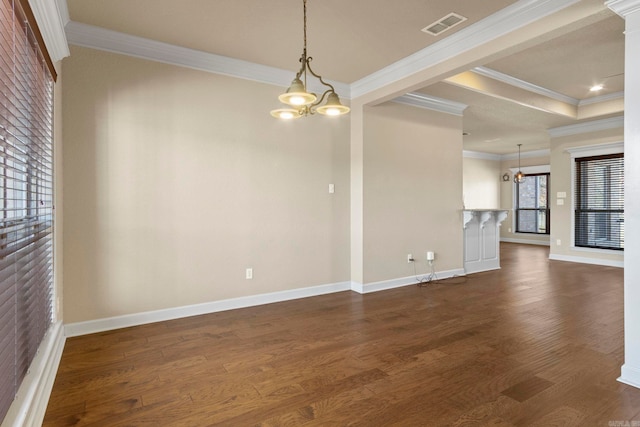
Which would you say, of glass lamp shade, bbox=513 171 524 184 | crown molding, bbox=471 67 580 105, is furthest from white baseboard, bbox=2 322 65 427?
glass lamp shade, bbox=513 171 524 184

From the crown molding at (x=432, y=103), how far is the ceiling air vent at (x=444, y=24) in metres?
1.68

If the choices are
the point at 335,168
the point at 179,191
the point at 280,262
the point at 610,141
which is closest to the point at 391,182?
the point at 335,168

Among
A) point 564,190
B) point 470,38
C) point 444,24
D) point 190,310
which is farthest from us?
point 564,190

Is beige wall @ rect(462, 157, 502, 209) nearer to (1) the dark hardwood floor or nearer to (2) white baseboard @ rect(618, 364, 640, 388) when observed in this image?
(1) the dark hardwood floor

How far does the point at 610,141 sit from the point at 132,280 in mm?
8426

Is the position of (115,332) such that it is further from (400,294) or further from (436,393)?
(400,294)

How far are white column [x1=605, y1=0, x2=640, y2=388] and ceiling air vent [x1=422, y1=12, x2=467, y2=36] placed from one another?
109 cm

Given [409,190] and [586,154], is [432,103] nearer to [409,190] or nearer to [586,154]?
[409,190]

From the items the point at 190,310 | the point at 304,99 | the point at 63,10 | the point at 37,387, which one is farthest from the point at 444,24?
the point at 37,387

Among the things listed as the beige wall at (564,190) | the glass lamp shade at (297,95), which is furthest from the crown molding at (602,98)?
the glass lamp shade at (297,95)

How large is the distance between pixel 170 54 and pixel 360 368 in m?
3.49

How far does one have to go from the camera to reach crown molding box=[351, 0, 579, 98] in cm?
281

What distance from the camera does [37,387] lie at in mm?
1865

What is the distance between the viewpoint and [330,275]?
4.72 metres
